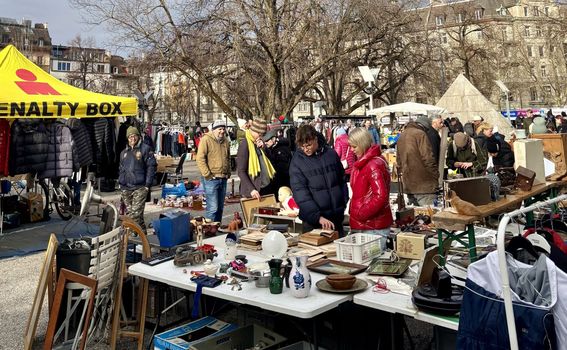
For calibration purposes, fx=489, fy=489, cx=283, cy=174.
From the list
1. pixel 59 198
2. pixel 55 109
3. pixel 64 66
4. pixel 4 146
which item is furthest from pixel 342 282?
pixel 64 66

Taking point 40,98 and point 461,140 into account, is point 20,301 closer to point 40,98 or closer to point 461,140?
point 40,98

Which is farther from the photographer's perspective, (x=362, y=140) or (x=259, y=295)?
(x=362, y=140)

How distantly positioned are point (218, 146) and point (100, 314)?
323cm

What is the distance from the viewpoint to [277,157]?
6.74 metres

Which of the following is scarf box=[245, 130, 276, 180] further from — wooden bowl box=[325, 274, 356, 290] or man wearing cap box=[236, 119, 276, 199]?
wooden bowl box=[325, 274, 356, 290]

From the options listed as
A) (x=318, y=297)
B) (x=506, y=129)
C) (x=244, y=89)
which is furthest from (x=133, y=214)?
(x=506, y=129)

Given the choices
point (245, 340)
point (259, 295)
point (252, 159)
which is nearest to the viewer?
point (259, 295)

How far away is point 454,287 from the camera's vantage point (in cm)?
270

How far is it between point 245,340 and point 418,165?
3721 millimetres

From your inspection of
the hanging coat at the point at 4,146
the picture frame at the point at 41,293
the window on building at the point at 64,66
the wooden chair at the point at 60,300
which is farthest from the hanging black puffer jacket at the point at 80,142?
the window on building at the point at 64,66

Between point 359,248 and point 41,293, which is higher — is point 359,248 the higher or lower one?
the higher one

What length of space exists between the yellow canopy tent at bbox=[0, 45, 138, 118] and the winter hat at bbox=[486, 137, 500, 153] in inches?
230

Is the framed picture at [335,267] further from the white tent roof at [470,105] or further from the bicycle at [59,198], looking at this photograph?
the white tent roof at [470,105]

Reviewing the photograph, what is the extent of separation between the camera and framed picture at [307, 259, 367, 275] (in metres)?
3.21
